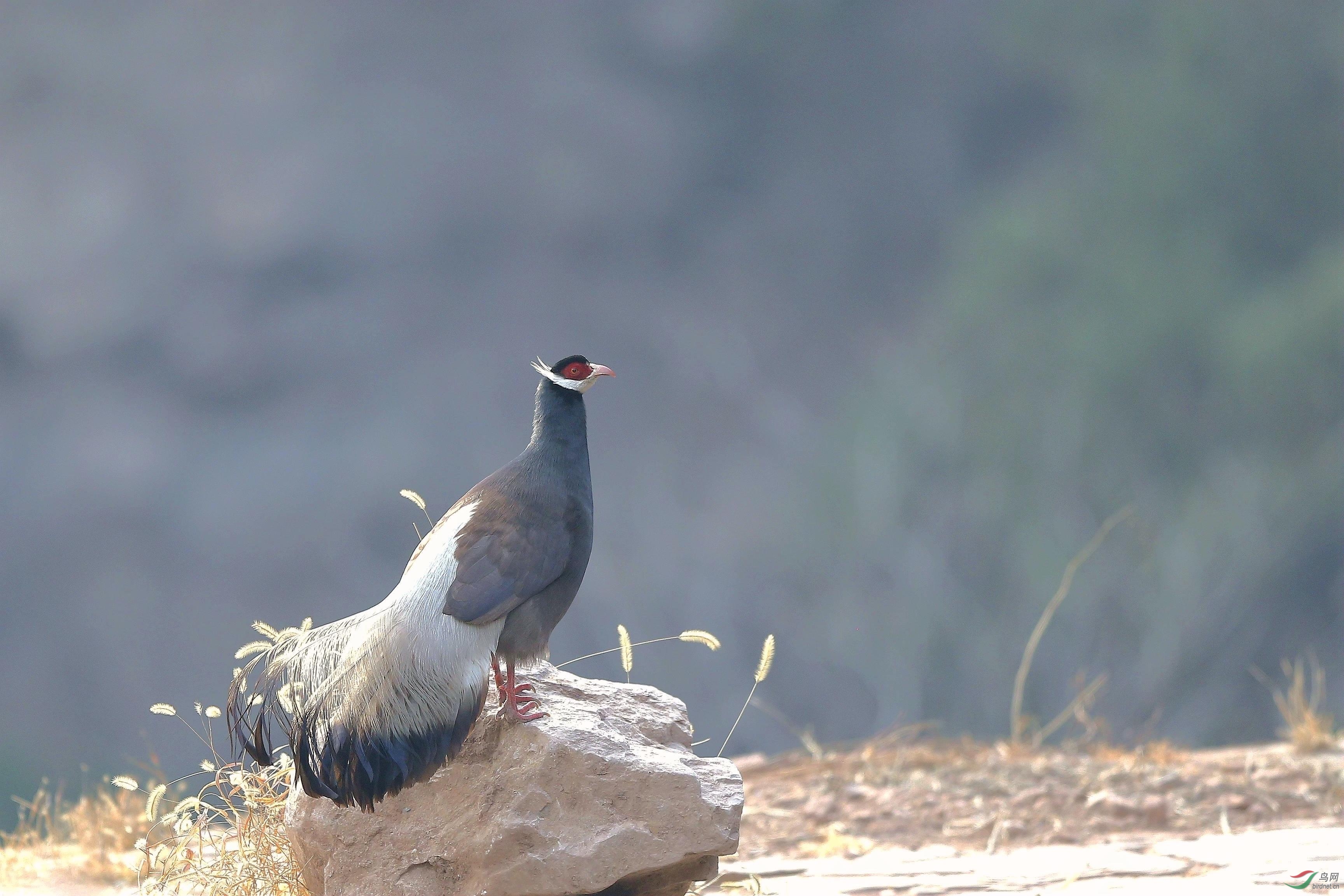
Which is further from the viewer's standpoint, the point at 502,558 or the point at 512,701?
the point at 512,701

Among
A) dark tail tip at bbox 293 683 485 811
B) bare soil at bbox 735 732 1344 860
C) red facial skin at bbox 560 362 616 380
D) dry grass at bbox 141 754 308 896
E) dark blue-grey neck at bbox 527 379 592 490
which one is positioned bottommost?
bare soil at bbox 735 732 1344 860

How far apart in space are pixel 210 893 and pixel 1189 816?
410 centimetres

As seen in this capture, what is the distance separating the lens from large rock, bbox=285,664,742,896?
137 inches

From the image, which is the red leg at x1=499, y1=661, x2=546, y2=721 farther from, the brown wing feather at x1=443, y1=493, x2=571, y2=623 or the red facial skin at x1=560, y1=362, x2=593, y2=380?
the red facial skin at x1=560, y1=362, x2=593, y2=380

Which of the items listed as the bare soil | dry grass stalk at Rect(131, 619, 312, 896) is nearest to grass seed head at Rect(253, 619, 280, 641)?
dry grass stalk at Rect(131, 619, 312, 896)

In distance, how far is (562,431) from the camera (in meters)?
3.87

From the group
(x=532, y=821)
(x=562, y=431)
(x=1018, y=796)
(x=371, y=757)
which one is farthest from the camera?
(x=1018, y=796)

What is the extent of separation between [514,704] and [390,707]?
432mm

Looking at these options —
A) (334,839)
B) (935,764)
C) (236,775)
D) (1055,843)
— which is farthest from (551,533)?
(935,764)

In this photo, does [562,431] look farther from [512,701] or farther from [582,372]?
[512,701]

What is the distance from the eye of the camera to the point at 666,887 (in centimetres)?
384

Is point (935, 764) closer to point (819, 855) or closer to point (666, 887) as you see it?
point (819, 855)

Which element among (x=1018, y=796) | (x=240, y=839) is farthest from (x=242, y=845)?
(x=1018, y=796)

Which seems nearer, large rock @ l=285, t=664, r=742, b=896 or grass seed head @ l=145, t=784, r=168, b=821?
large rock @ l=285, t=664, r=742, b=896
